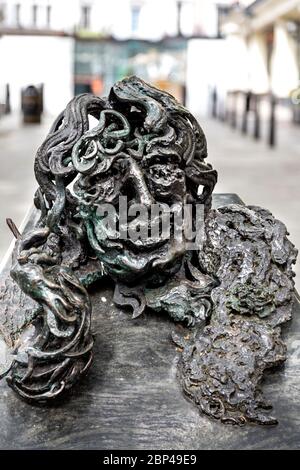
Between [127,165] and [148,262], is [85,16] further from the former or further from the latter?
[148,262]

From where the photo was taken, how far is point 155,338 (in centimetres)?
176

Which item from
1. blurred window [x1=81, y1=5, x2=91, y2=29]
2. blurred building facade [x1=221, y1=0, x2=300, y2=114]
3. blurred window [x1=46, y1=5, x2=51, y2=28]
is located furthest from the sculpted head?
blurred window [x1=46, y1=5, x2=51, y2=28]

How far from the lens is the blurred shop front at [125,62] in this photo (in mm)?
17078

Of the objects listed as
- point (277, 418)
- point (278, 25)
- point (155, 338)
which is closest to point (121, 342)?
point (155, 338)

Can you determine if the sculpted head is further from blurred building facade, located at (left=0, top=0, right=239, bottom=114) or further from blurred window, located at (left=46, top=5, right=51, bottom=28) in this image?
blurred window, located at (left=46, top=5, right=51, bottom=28)

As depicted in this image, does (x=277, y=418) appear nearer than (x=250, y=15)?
Yes

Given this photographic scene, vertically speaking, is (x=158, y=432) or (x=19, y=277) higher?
(x=19, y=277)

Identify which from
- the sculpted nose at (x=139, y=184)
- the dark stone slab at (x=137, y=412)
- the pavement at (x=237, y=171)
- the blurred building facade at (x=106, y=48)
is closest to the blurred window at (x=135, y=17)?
the blurred building facade at (x=106, y=48)

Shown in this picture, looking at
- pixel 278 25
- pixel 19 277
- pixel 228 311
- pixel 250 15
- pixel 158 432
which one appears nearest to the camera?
pixel 158 432

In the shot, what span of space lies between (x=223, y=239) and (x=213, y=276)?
0.41ft

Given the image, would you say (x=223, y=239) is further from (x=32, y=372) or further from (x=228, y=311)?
(x=32, y=372)

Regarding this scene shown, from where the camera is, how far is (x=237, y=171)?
674 centimetres

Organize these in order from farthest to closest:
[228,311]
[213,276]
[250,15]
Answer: [250,15] < [213,276] < [228,311]

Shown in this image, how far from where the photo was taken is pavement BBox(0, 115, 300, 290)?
490cm
